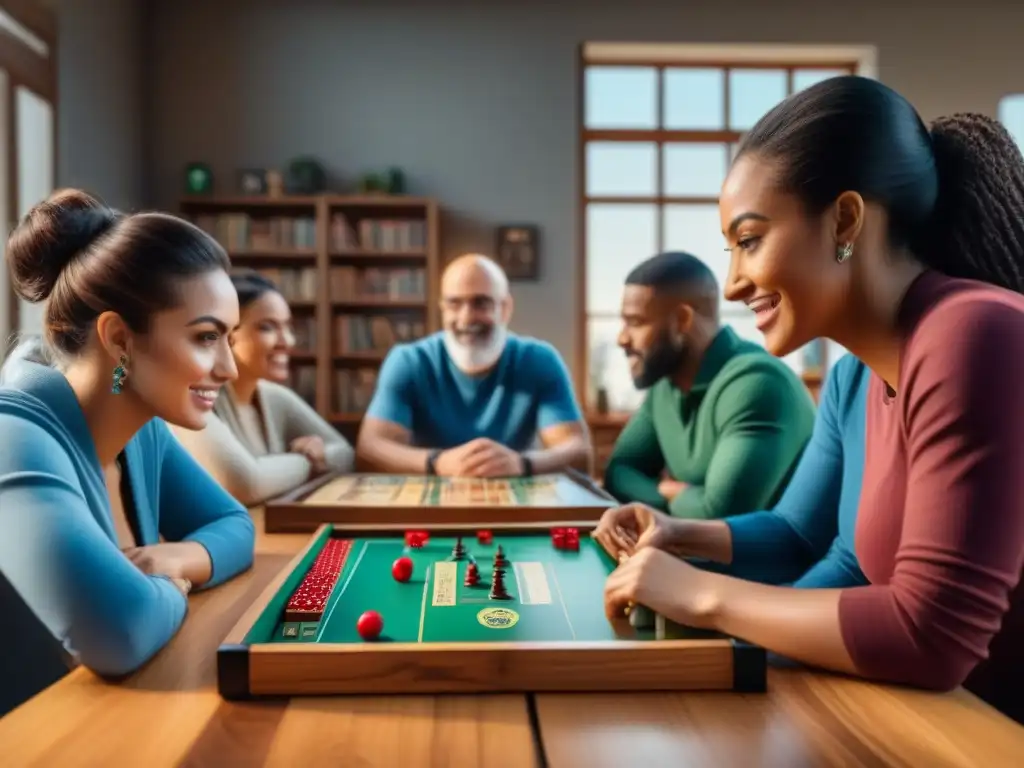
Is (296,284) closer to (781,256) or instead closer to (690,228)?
(690,228)

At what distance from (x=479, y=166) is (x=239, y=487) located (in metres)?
3.97

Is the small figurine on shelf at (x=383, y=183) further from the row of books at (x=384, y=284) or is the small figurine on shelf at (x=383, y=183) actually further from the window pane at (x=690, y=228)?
the window pane at (x=690, y=228)

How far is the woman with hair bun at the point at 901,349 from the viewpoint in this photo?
76 cm

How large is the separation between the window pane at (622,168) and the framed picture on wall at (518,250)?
611 millimetres

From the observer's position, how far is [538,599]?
1.05 meters

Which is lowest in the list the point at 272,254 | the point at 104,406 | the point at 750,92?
the point at 104,406

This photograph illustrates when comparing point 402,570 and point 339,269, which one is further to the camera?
point 339,269

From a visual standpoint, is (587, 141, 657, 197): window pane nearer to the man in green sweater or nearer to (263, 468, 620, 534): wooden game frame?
the man in green sweater

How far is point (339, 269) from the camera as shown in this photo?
516 centimetres

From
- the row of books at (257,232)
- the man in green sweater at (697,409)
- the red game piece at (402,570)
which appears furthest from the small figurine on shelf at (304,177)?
the red game piece at (402,570)

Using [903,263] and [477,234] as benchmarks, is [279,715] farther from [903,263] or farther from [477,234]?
[477,234]

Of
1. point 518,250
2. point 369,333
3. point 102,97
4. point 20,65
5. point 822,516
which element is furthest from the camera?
point 518,250

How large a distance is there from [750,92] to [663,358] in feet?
Result: 13.8

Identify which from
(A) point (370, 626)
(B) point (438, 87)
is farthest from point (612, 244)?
(A) point (370, 626)
